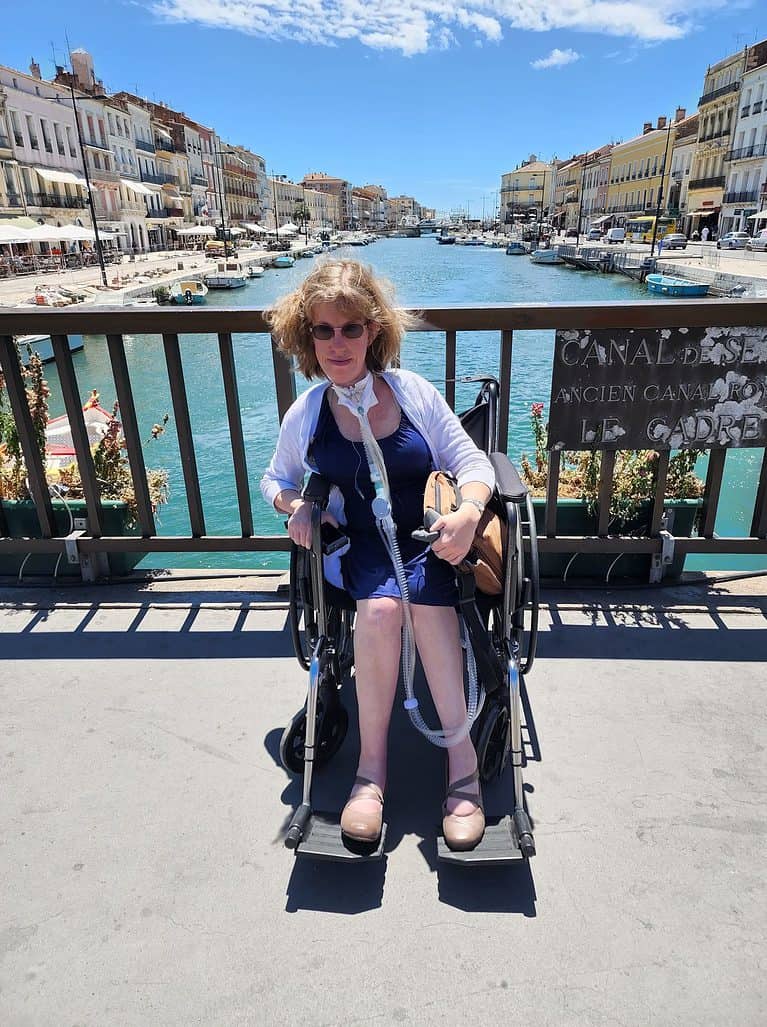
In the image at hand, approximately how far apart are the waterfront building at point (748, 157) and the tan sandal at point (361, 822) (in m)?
51.0

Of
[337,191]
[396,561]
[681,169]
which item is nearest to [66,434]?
[396,561]

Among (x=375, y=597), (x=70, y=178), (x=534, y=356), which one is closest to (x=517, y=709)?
(x=375, y=597)

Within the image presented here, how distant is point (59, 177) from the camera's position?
141 feet

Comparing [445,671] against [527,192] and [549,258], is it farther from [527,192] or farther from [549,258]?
[527,192]

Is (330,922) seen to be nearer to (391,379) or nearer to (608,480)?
(391,379)

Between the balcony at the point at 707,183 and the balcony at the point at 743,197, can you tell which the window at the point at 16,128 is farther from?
the balcony at the point at 707,183

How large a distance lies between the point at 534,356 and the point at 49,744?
1645 cm

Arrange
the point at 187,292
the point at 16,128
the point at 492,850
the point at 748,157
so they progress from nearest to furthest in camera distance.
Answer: the point at 492,850 → the point at 187,292 → the point at 16,128 → the point at 748,157

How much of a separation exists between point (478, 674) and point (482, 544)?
0.32 meters

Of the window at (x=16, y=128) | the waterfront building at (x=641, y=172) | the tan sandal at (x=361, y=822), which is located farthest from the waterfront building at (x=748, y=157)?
the tan sandal at (x=361, y=822)

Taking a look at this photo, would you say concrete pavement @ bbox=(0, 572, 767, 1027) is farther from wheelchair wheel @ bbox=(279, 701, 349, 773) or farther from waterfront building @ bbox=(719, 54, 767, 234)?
waterfront building @ bbox=(719, 54, 767, 234)

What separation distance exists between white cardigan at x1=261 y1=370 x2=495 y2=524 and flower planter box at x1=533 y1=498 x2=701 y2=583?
3.39ft

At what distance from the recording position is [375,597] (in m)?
1.60

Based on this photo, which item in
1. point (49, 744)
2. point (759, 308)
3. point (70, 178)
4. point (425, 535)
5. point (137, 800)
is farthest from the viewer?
point (70, 178)
